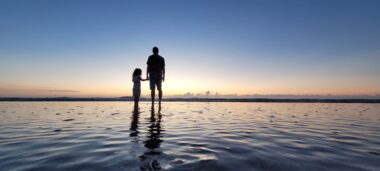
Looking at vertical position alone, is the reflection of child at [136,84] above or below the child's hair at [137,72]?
below

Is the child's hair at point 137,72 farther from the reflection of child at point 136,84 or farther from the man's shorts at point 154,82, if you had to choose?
the man's shorts at point 154,82

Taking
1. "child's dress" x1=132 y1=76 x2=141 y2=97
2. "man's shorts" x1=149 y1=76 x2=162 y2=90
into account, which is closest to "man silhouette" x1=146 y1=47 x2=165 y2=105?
"man's shorts" x1=149 y1=76 x2=162 y2=90

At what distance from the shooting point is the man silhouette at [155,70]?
11.3m

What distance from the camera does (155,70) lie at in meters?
11.4

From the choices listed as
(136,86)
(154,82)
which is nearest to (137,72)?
(136,86)

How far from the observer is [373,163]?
2.52 metres

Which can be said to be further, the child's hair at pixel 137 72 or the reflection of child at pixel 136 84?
the child's hair at pixel 137 72

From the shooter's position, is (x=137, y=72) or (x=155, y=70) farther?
(x=137, y=72)

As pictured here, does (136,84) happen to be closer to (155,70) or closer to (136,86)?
(136,86)

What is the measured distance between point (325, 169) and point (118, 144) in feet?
8.74

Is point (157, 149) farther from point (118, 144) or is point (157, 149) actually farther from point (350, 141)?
point (350, 141)

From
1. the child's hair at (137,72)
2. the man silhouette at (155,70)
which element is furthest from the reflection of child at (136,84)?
the man silhouette at (155,70)

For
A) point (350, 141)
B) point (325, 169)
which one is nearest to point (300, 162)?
point (325, 169)

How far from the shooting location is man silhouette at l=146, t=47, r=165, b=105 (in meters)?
11.3
